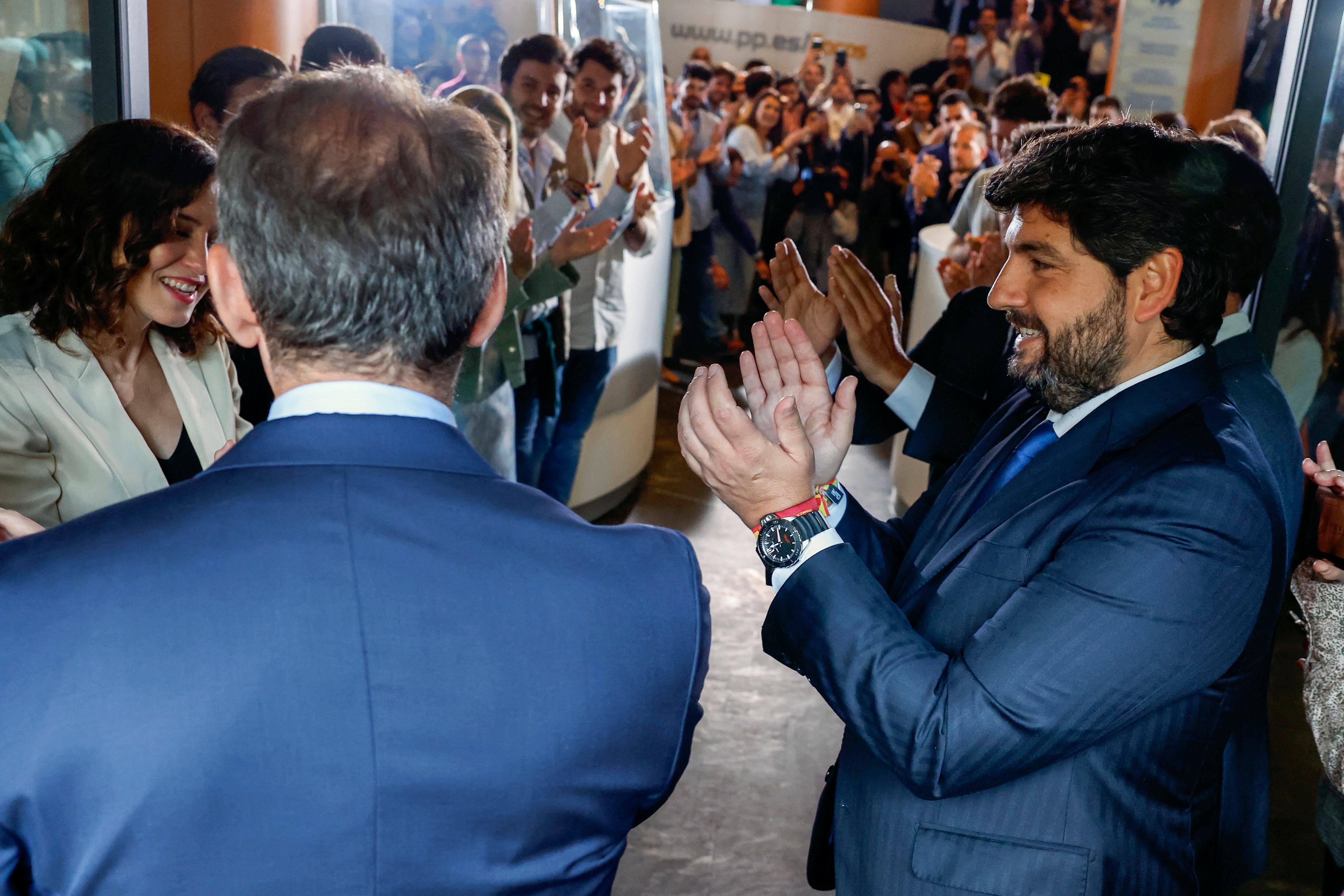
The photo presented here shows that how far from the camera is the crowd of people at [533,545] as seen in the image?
30.0 inches

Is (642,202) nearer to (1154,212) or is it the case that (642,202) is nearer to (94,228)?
(94,228)

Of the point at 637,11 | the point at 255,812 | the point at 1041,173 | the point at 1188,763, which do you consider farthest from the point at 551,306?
the point at 255,812

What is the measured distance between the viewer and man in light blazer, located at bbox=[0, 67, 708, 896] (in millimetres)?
741

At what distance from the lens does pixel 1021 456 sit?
143 centimetres

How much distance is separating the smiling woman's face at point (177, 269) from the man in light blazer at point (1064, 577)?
0.90 m

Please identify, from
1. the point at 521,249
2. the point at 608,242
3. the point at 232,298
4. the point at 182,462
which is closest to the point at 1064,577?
the point at 232,298

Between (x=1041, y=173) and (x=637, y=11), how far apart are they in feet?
9.27

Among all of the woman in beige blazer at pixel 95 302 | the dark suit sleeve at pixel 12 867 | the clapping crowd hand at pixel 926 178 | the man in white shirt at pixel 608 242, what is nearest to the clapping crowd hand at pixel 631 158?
the man in white shirt at pixel 608 242

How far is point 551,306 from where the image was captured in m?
3.38

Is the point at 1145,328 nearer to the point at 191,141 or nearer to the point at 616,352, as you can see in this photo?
the point at 191,141

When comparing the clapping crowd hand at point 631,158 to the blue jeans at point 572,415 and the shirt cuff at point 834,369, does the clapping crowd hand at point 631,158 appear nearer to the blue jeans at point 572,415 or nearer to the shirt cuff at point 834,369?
the blue jeans at point 572,415

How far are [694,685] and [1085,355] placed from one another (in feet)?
2.42


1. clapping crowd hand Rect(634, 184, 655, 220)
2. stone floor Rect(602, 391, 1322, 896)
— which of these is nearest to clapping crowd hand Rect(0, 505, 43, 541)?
stone floor Rect(602, 391, 1322, 896)

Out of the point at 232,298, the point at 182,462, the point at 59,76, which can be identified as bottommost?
the point at 182,462
